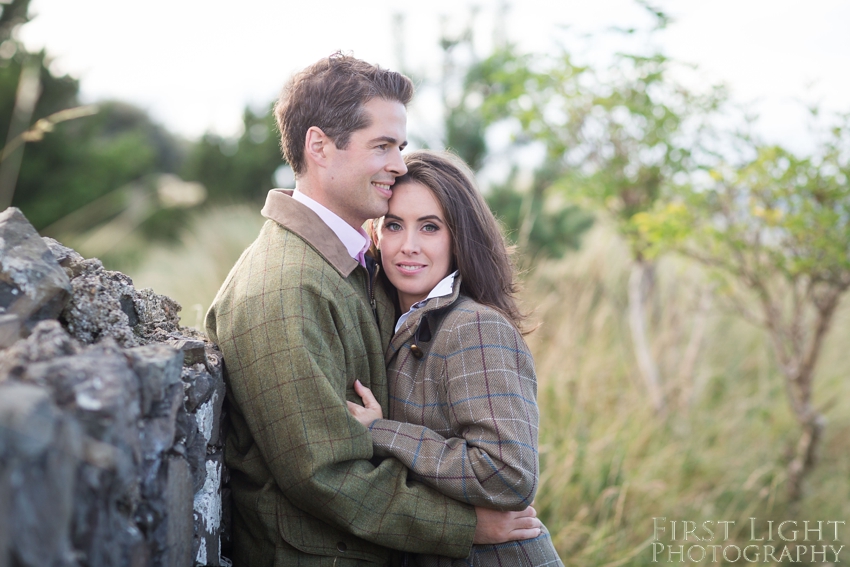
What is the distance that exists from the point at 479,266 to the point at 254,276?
0.87 meters

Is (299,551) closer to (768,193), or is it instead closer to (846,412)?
(768,193)

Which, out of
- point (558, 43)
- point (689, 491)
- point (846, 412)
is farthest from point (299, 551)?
point (846, 412)

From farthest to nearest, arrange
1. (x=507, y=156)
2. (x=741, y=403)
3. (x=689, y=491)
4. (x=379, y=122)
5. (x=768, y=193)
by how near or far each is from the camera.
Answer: (x=507, y=156), (x=741, y=403), (x=689, y=491), (x=768, y=193), (x=379, y=122)

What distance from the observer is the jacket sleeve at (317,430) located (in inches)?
77.7

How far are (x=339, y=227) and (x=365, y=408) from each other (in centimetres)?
67

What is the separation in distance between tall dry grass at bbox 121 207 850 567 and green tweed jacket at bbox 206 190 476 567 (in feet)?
3.09

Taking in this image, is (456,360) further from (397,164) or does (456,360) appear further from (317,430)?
(397,164)

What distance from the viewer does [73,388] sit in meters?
1.19

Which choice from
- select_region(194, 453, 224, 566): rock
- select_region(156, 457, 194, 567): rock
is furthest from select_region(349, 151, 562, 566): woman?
select_region(156, 457, 194, 567): rock

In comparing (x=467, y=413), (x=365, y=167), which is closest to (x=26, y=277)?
(x=365, y=167)

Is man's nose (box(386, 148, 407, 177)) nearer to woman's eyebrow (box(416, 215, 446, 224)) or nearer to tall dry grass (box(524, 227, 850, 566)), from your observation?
woman's eyebrow (box(416, 215, 446, 224))

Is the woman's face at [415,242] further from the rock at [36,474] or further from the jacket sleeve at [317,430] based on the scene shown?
the rock at [36,474]

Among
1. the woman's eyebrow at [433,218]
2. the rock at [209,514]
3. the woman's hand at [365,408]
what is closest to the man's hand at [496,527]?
the woman's hand at [365,408]

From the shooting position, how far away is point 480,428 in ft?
6.86
